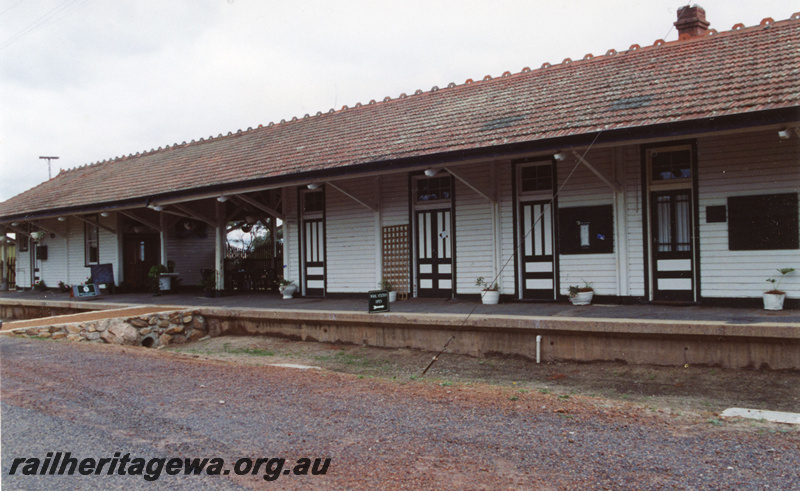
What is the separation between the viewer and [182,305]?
14141 millimetres

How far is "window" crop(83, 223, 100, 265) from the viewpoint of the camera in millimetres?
20828

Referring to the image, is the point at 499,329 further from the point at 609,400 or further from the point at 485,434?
the point at 485,434

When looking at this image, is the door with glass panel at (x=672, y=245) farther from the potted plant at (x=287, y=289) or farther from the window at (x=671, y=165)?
the potted plant at (x=287, y=289)

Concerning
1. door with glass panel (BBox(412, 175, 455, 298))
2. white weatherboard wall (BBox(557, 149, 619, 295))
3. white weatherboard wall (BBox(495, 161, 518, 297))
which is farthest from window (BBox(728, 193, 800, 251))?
door with glass panel (BBox(412, 175, 455, 298))

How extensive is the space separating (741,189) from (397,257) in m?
6.85

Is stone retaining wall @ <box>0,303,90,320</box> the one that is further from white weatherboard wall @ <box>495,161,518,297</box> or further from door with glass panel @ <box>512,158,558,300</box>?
door with glass panel @ <box>512,158,558,300</box>

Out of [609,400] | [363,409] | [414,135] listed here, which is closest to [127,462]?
[363,409]

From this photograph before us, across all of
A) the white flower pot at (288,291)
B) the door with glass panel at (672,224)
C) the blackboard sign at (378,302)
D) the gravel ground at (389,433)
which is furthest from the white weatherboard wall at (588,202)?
the white flower pot at (288,291)

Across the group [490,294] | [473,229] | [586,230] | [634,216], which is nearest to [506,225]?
[473,229]

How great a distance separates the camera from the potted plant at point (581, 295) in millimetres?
10656

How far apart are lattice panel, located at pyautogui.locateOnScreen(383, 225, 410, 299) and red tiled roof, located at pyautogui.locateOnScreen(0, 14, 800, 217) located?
1.98 metres

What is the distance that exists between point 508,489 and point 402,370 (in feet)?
17.2

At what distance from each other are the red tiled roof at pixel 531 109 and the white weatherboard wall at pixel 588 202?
1.05 m

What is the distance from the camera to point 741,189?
9.52 metres
